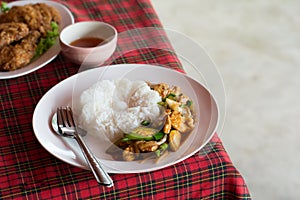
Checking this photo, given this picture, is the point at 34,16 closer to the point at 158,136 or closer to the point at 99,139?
the point at 99,139

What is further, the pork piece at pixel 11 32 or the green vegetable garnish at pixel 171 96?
the pork piece at pixel 11 32

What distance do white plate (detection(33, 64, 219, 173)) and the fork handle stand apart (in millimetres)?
15

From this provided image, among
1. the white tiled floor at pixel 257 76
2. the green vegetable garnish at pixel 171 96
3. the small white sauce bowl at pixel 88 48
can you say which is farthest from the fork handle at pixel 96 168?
the white tiled floor at pixel 257 76

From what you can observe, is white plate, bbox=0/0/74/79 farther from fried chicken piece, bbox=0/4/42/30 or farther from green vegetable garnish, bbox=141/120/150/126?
green vegetable garnish, bbox=141/120/150/126

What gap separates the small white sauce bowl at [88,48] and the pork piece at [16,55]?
0.33ft

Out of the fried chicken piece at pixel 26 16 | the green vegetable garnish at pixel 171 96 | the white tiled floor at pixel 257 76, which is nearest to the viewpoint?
the green vegetable garnish at pixel 171 96

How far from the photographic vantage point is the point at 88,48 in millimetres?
1248

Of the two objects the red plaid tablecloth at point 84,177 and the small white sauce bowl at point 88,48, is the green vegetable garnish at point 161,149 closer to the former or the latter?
the red plaid tablecloth at point 84,177

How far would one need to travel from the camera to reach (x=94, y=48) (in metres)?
1.24

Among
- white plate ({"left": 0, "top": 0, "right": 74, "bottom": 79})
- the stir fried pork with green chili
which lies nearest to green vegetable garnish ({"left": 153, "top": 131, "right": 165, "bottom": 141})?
the stir fried pork with green chili

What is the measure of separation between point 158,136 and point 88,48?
0.41 metres

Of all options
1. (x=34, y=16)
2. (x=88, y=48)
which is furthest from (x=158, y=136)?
(x=34, y=16)

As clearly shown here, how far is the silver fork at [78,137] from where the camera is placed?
2.98ft

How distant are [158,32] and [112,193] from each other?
2.04 feet
